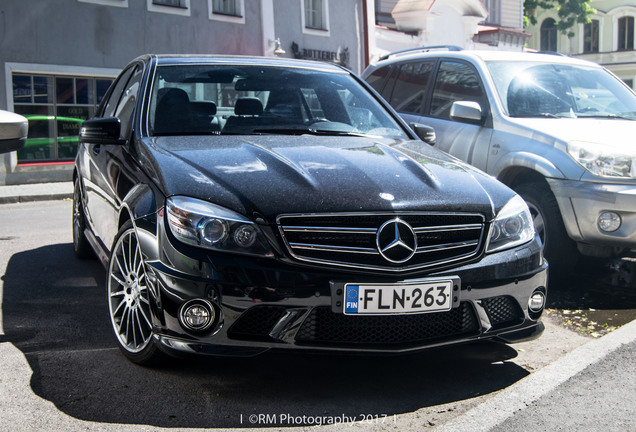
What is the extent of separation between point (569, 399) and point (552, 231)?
2.57 meters

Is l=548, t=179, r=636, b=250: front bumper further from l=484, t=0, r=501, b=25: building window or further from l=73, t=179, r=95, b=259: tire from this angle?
l=484, t=0, r=501, b=25: building window

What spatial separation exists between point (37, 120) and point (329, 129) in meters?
13.9

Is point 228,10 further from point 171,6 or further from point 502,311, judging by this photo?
point 502,311

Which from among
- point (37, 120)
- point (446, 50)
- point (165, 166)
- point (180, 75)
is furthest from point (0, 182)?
point (165, 166)

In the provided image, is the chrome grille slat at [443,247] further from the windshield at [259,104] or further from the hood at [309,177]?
the windshield at [259,104]

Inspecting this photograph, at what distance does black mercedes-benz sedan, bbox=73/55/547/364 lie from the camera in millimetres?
3561

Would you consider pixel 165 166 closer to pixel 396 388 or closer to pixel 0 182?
pixel 396 388

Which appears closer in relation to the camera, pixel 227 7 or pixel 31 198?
pixel 31 198

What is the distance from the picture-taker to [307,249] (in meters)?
3.61

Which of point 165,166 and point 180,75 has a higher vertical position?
point 180,75

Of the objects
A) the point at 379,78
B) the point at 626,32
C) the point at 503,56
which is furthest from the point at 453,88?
the point at 626,32

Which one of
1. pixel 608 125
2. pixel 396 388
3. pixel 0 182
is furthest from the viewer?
pixel 0 182

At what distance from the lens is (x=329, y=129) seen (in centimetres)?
505

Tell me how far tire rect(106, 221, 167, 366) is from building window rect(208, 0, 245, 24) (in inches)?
704
